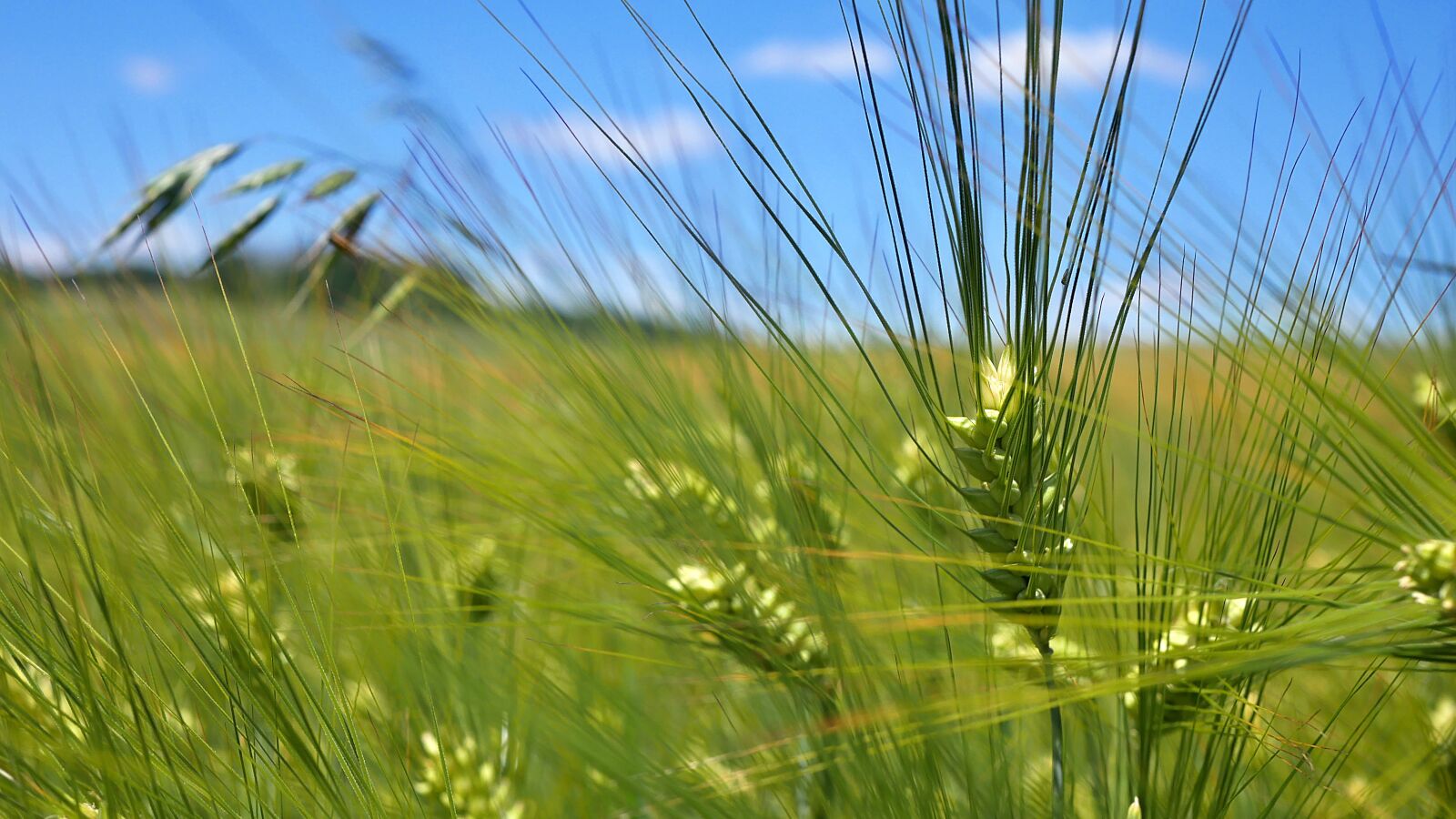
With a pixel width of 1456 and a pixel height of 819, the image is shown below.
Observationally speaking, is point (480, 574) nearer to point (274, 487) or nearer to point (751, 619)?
point (274, 487)

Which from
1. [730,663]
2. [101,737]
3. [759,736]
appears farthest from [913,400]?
[101,737]

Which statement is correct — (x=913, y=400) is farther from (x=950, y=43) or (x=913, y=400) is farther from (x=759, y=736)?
(x=950, y=43)

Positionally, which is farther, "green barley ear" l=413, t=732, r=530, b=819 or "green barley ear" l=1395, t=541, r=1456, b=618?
"green barley ear" l=413, t=732, r=530, b=819

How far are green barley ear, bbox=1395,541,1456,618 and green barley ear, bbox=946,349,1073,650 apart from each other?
12 centimetres

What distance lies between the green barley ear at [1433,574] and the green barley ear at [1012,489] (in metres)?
0.12

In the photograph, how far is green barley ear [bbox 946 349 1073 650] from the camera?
400 mm

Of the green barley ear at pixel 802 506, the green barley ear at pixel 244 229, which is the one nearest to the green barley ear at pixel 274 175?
the green barley ear at pixel 244 229

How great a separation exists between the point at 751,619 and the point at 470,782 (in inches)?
8.7

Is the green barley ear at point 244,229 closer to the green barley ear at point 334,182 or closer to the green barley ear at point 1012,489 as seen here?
the green barley ear at point 334,182

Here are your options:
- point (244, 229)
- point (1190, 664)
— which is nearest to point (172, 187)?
point (244, 229)

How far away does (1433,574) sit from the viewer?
304 mm

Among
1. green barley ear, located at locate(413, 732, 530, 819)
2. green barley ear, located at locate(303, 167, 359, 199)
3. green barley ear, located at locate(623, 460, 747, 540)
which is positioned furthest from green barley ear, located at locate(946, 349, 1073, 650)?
green barley ear, located at locate(303, 167, 359, 199)

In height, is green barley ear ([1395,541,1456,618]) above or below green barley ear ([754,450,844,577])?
above

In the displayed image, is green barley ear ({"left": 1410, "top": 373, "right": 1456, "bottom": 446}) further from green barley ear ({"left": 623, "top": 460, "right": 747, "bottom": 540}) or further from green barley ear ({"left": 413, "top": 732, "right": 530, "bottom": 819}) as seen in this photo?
green barley ear ({"left": 413, "top": 732, "right": 530, "bottom": 819})
